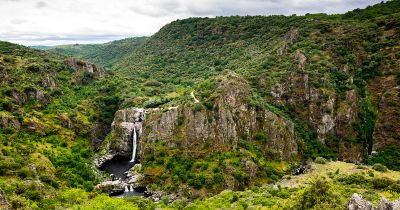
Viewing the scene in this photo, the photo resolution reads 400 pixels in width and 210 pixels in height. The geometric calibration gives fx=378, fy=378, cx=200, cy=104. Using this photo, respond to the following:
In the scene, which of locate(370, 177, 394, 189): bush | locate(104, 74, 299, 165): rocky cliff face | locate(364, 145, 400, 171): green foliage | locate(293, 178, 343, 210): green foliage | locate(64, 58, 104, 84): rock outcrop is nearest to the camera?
locate(293, 178, 343, 210): green foliage

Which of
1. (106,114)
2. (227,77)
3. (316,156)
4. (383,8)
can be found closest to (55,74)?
(106,114)

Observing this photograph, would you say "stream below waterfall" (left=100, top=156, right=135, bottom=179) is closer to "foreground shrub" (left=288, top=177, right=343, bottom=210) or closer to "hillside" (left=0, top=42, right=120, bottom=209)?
"hillside" (left=0, top=42, right=120, bottom=209)

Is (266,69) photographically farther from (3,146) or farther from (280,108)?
(3,146)

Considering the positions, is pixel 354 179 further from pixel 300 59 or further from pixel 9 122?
pixel 9 122

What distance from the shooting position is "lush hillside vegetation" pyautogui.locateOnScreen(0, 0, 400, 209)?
69125 mm

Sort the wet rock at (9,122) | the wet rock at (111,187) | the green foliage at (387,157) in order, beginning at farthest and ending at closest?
the green foliage at (387,157), the wet rock at (9,122), the wet rock at (111,187)

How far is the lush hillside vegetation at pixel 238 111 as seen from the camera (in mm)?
69125

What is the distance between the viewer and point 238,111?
10119 centimetres

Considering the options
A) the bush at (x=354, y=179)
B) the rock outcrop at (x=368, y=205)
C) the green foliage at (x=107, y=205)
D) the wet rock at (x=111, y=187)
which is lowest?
the wet rock at (x=111, y=187)

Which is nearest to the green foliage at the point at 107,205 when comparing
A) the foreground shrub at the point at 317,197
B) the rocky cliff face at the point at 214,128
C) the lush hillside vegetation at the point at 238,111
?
the lush hillside vegetation at the point at 238,111

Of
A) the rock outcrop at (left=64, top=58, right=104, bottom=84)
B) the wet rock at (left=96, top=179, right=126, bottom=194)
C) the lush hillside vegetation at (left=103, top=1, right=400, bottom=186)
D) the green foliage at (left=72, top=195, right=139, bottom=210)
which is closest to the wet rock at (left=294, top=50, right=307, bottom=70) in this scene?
the lush hillside vegetation at (left=103, top=1, right=400, bottom=186)

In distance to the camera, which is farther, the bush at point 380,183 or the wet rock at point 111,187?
the wet rock at point 111,187

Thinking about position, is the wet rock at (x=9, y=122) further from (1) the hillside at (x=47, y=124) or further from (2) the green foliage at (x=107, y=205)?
(2) the green foliage at (x=107, y=205)

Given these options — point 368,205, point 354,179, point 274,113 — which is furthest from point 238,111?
point 368,205
